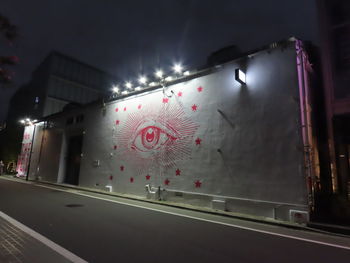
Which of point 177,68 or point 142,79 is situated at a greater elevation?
point 142,79

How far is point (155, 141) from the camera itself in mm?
12945

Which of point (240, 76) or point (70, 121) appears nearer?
point (240, 76)

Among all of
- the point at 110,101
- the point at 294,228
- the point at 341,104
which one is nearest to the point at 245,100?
the point at 341,104

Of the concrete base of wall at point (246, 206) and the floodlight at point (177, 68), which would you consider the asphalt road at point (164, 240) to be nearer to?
the concrete base of wall at point (246, 206)

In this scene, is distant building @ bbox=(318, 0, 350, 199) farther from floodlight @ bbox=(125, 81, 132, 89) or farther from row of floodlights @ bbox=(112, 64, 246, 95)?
floodlight @ bbox=(125, 81, 132, 89)

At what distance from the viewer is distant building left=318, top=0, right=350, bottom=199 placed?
9570 mm

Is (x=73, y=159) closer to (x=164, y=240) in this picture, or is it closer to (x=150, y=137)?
(x=150, y=137)

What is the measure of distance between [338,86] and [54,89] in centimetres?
3961

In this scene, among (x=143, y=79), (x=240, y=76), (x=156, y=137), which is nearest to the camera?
(x=240, y=76)

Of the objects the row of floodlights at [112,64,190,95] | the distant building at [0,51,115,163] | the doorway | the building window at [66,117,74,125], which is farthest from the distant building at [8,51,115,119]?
the row of floodlights at [112,64,190,95]

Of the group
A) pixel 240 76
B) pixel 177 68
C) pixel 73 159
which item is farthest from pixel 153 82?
pixel 73 159

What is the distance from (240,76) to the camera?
959 centimetres

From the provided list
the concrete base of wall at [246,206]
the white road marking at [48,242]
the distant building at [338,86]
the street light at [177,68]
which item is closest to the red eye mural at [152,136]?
the concrete base of wall at [246,206]

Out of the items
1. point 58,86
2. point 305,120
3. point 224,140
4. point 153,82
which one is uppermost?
point 58,86
